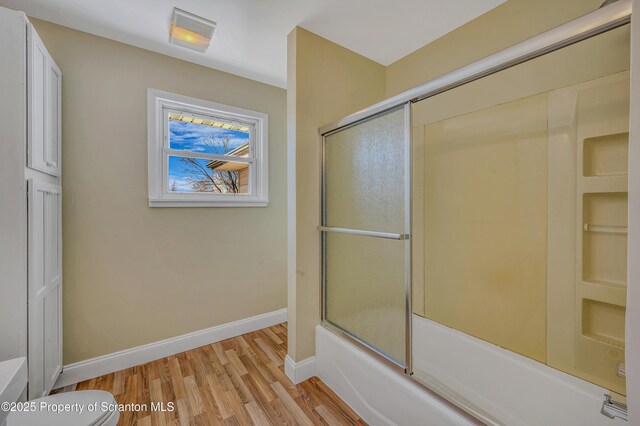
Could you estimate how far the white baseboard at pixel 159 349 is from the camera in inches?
73.4

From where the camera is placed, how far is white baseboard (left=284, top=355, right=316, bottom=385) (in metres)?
1.87

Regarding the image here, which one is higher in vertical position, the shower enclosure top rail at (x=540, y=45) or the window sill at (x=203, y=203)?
the shower enclosure top rail at (x=540, y=45)

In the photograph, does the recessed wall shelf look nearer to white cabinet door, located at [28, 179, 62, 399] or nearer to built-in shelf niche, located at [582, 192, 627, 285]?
built-in shelf niche, located at [582, 192, 627, 285]

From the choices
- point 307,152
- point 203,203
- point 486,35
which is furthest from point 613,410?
point 203,203

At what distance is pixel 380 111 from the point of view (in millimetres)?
1515

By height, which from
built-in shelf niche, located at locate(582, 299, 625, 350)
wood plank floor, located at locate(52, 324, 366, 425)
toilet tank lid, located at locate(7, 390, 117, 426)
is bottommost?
wood plank floor, located at locate(52, 324, 366, 425)

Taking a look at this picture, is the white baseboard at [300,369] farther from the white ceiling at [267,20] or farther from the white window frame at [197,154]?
the white ceiling at [267,20]

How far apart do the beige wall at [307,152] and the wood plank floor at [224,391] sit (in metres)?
0.26

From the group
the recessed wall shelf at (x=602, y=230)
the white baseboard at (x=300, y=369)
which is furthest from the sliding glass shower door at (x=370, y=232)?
the recessed wall shelf at (x=602, y=230)

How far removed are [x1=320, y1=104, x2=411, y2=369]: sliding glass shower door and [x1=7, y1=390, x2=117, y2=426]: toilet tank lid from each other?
49.5 inches

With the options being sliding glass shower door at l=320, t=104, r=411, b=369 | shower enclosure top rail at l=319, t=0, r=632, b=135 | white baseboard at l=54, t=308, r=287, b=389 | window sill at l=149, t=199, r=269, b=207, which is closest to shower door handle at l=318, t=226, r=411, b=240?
sliding glass shower door at l=320, t=104, r=411, b=369

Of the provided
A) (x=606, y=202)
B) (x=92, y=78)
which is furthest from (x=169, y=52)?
(x=606, y=202)

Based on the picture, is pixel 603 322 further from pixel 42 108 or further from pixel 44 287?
pixel 42 108

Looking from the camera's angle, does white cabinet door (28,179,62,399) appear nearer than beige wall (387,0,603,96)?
Yes
